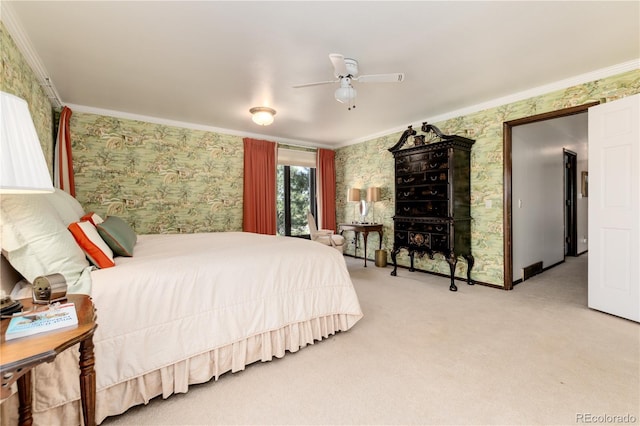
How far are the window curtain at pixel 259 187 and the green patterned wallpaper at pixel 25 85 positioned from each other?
2.49 meters

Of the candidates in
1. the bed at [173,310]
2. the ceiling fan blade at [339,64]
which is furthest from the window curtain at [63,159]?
the ceiling fan blade at [339,64]

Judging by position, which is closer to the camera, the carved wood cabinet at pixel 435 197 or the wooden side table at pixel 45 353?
the wooden side table at pixel 45 353

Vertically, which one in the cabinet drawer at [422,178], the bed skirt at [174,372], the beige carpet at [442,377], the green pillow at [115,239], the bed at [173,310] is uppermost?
the cabinet drawer at [422,178]

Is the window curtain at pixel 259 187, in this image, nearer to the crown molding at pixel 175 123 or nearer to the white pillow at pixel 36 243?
the crown molding at pixel 175 123

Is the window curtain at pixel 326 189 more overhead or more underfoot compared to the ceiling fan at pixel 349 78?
more underfoot

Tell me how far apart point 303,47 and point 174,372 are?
250 centimetres

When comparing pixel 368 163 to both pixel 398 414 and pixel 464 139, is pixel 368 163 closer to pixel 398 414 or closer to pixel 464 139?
pixel 464 139

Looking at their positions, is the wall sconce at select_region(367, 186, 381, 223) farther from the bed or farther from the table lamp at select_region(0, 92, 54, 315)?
the table lamp at select_region(0, 92, 54, 315)

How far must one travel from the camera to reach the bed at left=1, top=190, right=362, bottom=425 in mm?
1382

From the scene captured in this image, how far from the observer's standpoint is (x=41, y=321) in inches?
38.6

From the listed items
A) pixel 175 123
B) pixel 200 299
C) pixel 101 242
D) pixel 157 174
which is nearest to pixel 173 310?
pixel 200 299

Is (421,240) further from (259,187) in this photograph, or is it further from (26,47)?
(26,47)

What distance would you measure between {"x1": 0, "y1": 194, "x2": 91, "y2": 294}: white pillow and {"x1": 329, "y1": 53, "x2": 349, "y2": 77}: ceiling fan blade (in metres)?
1.96

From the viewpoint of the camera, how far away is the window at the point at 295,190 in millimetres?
5676
